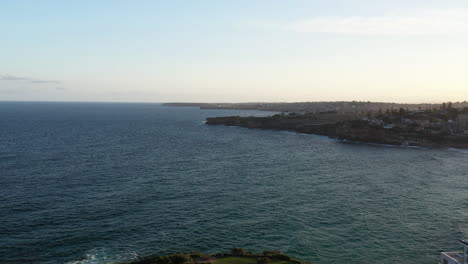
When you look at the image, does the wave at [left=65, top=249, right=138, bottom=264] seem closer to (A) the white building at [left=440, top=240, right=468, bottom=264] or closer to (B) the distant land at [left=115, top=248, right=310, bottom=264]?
(B) the distant land at [left=115, top=248, right=310, bottom=264]

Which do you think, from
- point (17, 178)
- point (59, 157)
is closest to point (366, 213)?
point (17, 178)

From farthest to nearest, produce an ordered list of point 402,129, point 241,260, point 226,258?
point 402,129 < point 226,258 < point 241,260

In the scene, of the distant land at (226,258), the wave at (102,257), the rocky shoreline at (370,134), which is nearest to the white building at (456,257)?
the distant land at (226,258)

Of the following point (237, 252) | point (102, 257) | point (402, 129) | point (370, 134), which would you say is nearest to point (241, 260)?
point (237, 252)

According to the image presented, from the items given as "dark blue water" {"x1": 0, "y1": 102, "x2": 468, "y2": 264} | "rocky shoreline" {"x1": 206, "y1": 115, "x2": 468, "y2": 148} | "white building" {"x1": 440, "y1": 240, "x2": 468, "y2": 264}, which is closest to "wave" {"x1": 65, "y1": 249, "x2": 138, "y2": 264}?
"dark blue water" {"x1": 0, "y1": 102, "x2": 468, "y2": 264}

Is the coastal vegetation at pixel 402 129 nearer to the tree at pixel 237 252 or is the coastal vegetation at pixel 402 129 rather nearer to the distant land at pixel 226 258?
the distant land at pixel 226 258

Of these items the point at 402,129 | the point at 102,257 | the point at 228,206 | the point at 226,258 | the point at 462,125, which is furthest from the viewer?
the point at 402,129

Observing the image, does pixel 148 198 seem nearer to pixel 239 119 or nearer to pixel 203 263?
pixel 203 263

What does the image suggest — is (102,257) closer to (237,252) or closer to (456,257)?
(237,252)
